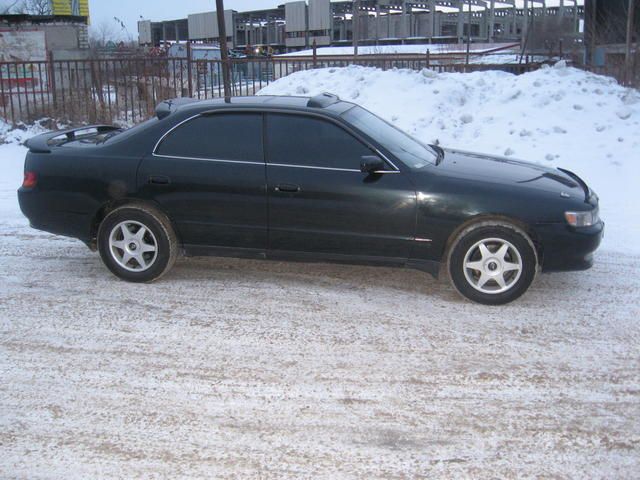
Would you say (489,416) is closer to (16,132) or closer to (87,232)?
(87,232)

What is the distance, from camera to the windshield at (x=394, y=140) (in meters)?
5.42

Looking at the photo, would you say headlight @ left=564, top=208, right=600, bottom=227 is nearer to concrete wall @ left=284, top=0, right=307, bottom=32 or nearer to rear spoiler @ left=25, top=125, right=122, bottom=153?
rear spoiler @ left=25, top=125, right=122, bottom=153

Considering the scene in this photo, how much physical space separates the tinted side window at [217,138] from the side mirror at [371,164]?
891 millimetres

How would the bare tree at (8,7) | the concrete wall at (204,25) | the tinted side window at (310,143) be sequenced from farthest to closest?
the concrete wall at (204,25)
the bare tree at (8,7)
the tinted side window at (310,143)

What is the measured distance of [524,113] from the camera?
37.6 feet

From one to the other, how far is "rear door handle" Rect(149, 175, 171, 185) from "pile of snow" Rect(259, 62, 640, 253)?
5146 millimetres

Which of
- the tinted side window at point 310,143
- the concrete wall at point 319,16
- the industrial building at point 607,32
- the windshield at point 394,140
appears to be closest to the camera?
the tinted side window at point 310,143

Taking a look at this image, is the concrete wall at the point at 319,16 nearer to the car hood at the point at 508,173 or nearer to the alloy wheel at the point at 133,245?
the car hood at the point at 508,173

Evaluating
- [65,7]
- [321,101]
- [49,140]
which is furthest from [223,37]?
[65,7]

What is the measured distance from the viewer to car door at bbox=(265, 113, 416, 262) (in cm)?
521

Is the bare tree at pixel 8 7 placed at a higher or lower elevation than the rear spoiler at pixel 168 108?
higher

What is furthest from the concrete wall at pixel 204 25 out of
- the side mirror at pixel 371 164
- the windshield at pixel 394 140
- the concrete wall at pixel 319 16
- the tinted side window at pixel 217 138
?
the side mirror at pixel 371 164

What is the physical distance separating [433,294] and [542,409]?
6.20ft

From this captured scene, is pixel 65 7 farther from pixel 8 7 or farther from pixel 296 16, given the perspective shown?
A: pixel 296 16
